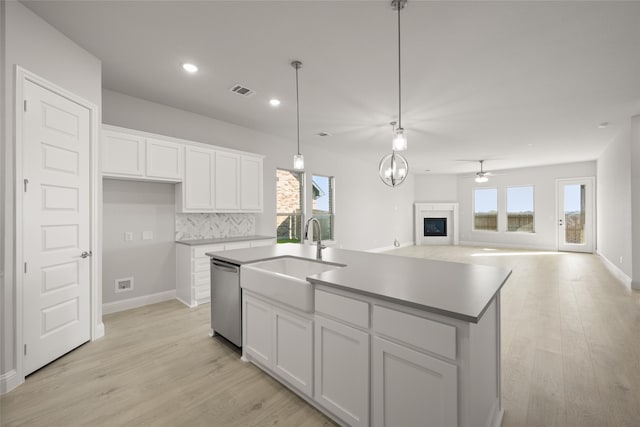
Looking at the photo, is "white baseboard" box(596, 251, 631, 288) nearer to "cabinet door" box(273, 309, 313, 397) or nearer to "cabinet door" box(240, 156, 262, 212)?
"cabinet door" box(273, 309, 313, 397)

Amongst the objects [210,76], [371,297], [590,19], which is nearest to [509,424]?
[371,297]

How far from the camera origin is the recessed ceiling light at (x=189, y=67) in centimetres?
297

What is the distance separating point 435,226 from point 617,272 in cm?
593

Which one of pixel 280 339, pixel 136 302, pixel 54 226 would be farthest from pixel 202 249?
pixel 280 339

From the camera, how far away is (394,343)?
1.40 meters

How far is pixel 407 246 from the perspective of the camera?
10.6 m

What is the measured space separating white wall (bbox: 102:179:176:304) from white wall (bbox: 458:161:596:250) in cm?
1033

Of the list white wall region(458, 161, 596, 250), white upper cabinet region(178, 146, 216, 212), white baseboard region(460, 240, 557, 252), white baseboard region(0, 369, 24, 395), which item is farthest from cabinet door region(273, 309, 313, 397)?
white wall region(458, 161, 596, 250)

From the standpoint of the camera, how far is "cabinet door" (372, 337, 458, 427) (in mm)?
1234

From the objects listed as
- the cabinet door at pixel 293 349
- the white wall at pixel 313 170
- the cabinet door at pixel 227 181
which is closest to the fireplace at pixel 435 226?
the white wall at pixel 313 170

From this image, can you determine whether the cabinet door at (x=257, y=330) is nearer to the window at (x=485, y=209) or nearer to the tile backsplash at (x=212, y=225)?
the tile backsplash at (x=212, y=225)

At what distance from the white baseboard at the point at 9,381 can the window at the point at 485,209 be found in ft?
38.8

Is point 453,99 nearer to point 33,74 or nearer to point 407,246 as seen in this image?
point 33,74

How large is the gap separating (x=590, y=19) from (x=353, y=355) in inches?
123
